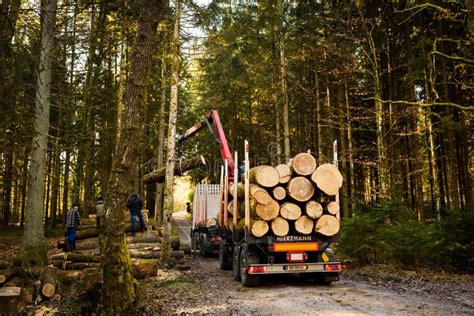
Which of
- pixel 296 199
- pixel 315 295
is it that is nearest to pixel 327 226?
pixel 296 199

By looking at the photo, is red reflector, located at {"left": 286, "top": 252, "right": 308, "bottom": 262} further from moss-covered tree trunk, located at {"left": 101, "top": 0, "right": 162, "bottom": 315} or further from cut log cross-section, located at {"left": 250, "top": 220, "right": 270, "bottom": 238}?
moss-covered tree trunk, located at {"left": 101, "top": 0, "right": 162, "bottom": 315}

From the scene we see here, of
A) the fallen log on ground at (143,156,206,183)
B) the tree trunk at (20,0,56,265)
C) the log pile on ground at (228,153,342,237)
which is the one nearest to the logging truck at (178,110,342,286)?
the log pile on ground at (228,153,342,237)

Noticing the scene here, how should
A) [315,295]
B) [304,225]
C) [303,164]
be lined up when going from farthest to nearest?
[303,164] → [304,225] → [315,295]

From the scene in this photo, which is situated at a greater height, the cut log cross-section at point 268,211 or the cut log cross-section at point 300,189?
the cut log cross-section at point 300,189

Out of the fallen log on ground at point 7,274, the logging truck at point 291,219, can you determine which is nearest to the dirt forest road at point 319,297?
the logging truck at point 291,219

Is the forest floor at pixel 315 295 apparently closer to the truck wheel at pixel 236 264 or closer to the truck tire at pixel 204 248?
the truck wheel at pixel 236 264

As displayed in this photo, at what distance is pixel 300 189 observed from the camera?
8.25 meters

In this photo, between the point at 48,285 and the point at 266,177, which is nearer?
the point at 48,285

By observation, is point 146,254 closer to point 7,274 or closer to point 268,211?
point 7,274

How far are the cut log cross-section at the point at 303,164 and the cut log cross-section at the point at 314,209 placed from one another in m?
0.66

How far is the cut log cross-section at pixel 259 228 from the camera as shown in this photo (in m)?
8.09

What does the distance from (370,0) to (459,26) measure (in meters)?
3.62

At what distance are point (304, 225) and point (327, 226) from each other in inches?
20.4

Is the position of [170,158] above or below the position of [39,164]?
above
